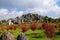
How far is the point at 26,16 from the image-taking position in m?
158

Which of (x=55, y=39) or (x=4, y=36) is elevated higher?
(x=4, y=36)

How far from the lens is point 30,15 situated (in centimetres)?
15762

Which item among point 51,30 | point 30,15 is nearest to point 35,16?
point 30,15

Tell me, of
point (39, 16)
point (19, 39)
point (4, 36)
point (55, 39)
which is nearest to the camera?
point (4, 36)

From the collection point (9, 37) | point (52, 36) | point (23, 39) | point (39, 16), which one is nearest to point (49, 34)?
point (52, 36)

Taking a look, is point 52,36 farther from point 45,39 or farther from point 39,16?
point 39,16

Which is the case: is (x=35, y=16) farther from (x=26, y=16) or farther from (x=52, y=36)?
(x=52, y=36)

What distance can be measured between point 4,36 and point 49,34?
57.0 ft

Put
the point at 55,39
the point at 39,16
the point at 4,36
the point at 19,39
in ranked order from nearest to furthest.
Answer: the point at 4,36 → the point at 19,39 → the point at 55,39 → the point at 39,16

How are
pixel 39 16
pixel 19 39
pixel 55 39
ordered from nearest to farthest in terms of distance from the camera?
pixel 19 39, pixel 55 39, pixel 39 16

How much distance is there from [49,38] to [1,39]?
56.8ft

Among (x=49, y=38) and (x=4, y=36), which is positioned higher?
(x=4, y=36)

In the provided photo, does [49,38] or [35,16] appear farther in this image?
[35,16]

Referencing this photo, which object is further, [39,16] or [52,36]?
[39,16]
